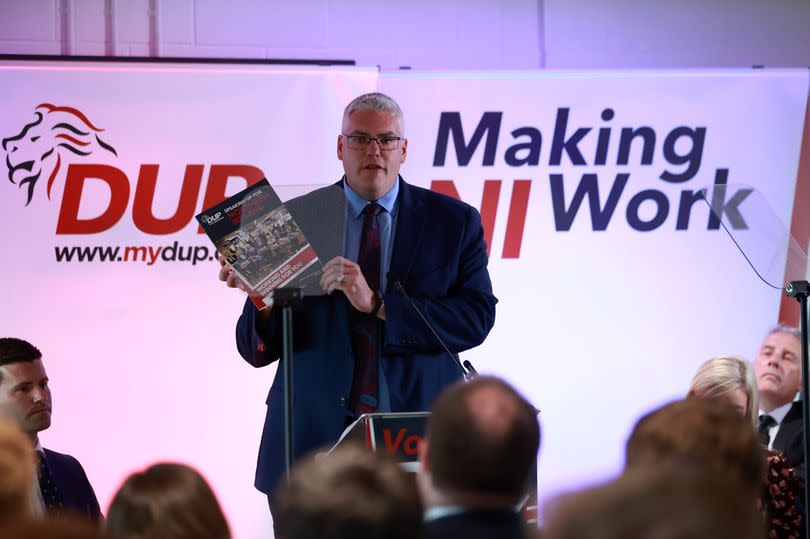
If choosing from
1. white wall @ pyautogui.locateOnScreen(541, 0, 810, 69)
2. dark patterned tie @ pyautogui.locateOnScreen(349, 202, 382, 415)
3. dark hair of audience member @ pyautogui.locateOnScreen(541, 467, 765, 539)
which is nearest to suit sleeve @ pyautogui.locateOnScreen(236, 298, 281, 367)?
dark patterned tie @ pyautogui.locateOnScreen(349, 202, 382, 415)

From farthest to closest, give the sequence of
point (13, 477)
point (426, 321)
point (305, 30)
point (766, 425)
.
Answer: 1. point (305, 30)
2. point (766, 425)
3. point (426, 321)
4. point (13, 477)

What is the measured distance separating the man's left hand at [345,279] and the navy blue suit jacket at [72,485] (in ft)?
3.69

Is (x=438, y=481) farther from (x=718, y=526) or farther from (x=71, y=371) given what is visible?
(x=71, y=371)

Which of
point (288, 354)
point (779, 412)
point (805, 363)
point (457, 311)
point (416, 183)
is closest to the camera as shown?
point (288, 354)

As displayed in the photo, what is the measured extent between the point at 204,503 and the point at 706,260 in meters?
3.91

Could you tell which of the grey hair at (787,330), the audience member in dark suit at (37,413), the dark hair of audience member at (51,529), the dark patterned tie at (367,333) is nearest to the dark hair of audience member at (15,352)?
the audience member in dark suit at (37,413)

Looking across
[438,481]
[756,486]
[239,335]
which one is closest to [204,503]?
[438,481]

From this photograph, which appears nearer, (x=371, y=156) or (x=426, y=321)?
(x=426, y=321)

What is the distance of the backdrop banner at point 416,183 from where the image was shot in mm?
5090

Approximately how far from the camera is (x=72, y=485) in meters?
3.69

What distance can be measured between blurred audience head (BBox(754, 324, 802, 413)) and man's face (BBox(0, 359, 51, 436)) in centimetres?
295

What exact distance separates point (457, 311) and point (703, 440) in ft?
5.14

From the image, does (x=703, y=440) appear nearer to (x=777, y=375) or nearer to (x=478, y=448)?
(x=478, y=448)

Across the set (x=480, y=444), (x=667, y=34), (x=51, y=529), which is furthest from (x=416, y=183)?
(x=51, y=529)
